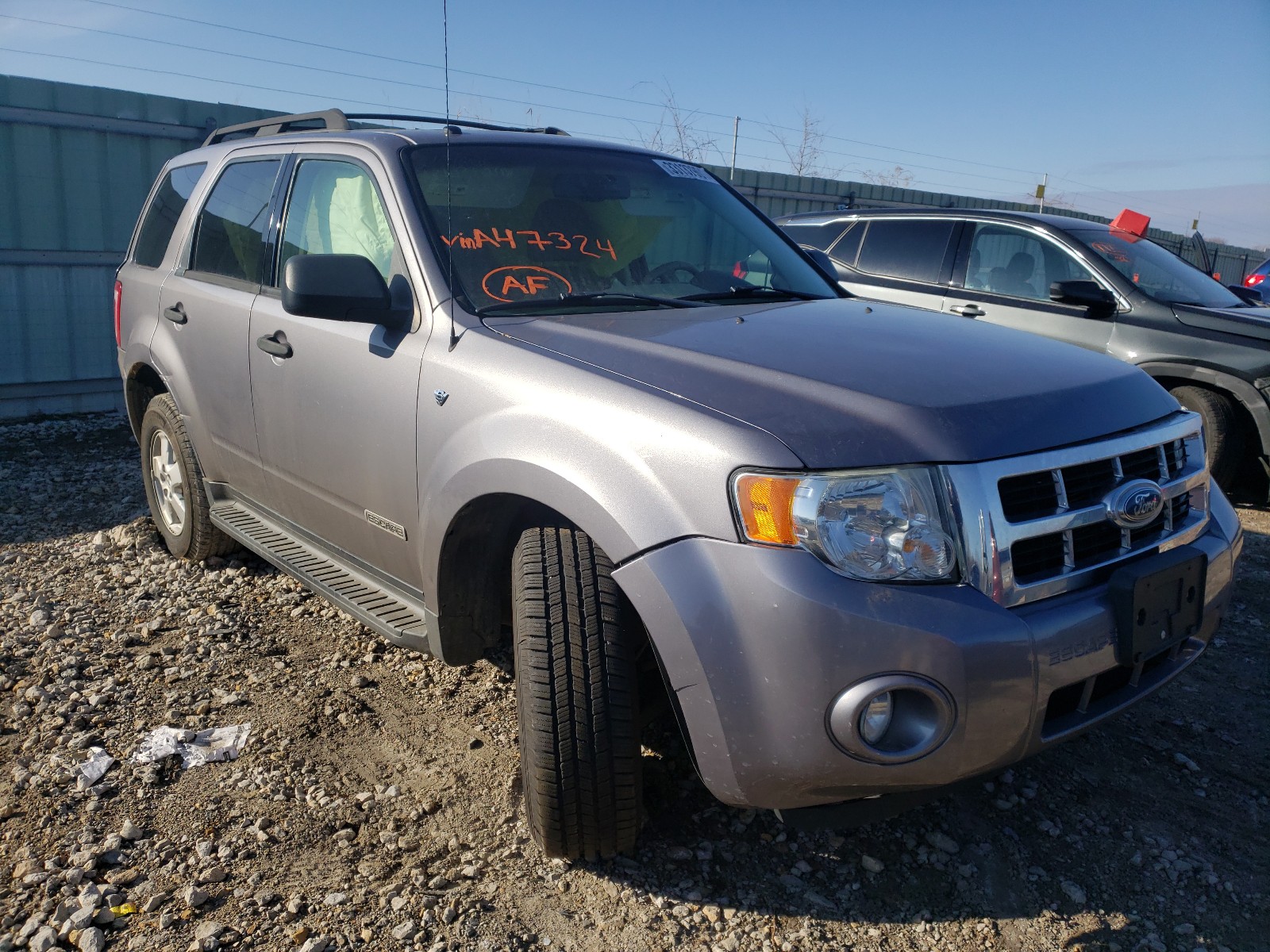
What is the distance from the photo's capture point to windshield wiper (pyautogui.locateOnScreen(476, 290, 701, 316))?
276 cm

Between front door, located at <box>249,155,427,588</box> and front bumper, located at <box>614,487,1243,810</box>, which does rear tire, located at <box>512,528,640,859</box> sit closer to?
front bumper, located at <box>614,487,1243,810</box>

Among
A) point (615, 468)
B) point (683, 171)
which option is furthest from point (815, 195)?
point (615, 468)

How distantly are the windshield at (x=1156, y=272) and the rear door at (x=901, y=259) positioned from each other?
2.71ft

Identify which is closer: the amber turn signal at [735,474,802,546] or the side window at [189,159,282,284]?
the amber turn signal at [735,474,802,546]

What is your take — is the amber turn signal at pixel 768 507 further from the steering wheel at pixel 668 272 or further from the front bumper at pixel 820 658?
the steering wheel at pixel 668 272

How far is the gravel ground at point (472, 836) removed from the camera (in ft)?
7.23

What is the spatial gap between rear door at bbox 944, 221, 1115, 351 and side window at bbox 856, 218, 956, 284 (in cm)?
17

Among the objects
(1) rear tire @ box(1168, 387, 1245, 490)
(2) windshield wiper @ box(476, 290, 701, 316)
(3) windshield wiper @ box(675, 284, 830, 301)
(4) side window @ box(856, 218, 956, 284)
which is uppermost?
(4) side window @ box(856, 218, 956, 284)

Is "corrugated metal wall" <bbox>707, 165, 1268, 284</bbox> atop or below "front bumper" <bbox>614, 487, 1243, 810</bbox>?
atop

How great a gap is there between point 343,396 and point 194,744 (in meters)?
1.17

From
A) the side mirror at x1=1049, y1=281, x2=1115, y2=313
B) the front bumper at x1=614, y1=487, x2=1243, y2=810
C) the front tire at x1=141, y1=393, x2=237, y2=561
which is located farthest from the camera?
the side mirror at x1=1049, y1=281, x2=1115, y2=313

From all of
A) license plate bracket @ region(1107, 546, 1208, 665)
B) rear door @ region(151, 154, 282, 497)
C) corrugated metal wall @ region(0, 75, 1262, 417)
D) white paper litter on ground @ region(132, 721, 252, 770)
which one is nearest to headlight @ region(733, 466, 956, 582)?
license plate bracket @ region(1107, 546, 1208, 665)

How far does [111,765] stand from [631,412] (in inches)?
77.2

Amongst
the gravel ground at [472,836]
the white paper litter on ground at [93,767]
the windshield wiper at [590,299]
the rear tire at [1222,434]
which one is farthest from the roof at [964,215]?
the white paper litter on ground at [93,767]
